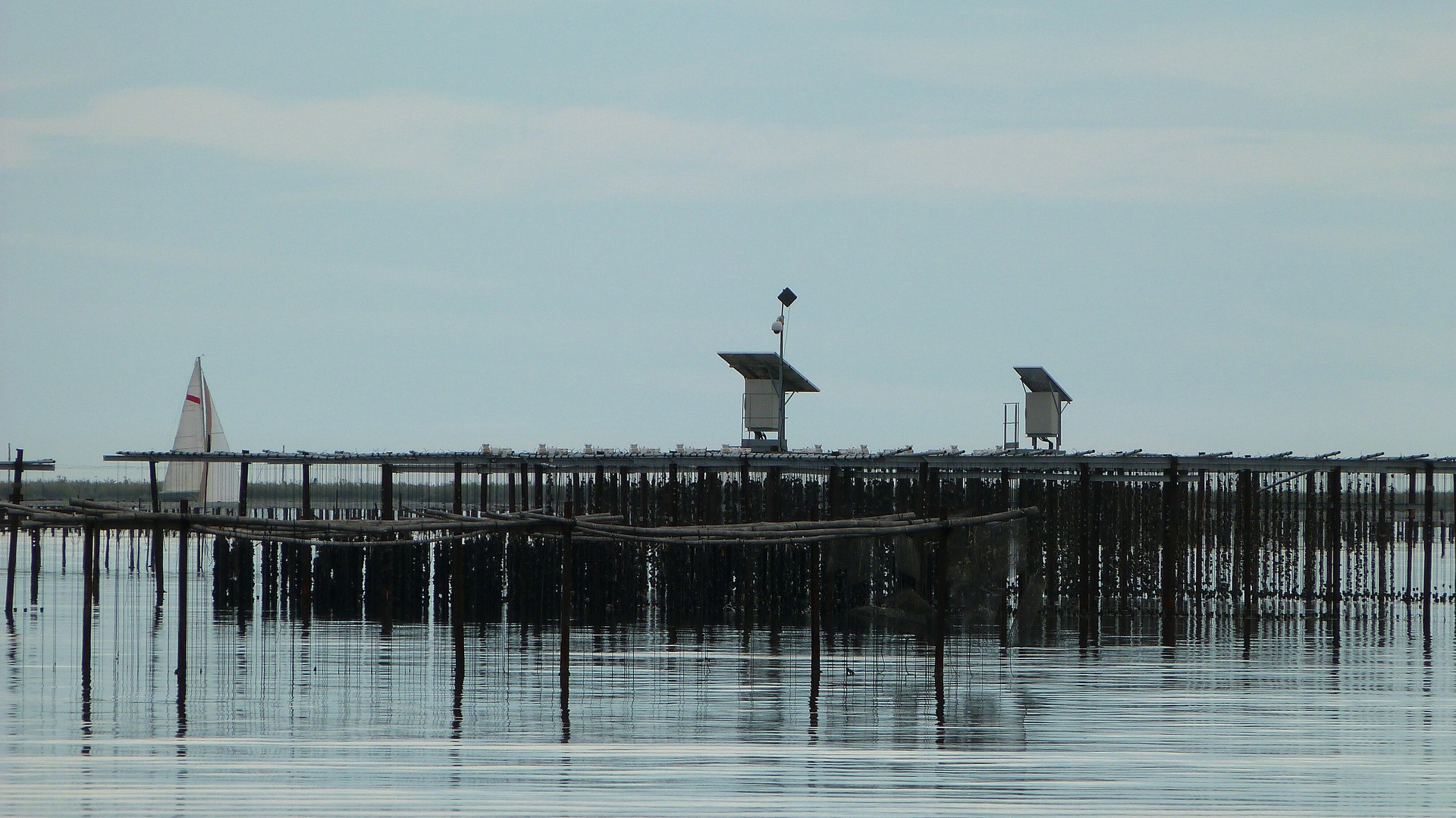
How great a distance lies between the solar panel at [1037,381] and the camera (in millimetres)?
33281

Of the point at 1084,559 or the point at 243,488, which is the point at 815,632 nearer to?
the point at 1084,559

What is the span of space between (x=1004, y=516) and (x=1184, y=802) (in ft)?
24.4

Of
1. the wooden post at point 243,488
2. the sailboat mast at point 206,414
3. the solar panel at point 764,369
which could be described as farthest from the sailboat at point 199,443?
the solar panel at point 764,369

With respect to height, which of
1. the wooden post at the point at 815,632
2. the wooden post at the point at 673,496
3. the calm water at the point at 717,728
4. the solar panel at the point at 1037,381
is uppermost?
the solar panel at the point at 1037,381

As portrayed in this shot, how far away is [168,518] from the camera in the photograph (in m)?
18.3

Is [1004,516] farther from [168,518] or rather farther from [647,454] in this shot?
[647,454]

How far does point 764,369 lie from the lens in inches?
1353

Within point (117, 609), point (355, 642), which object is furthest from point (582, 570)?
point (117, 609)

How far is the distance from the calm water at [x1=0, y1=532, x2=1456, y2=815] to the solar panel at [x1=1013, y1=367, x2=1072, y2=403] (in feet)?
23.2

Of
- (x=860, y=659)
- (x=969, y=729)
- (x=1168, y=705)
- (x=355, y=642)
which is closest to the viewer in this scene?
(x=969, y=729)

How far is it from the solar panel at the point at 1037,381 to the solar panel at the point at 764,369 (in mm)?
4235

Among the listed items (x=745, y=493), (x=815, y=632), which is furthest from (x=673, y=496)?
(x=815, y=632)

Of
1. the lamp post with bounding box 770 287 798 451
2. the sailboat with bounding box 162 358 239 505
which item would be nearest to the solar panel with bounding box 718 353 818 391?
the lamp post with bounding box 770 287 798 451

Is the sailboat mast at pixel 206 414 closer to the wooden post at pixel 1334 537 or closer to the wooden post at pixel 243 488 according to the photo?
the wooden post at pixel 243 488
